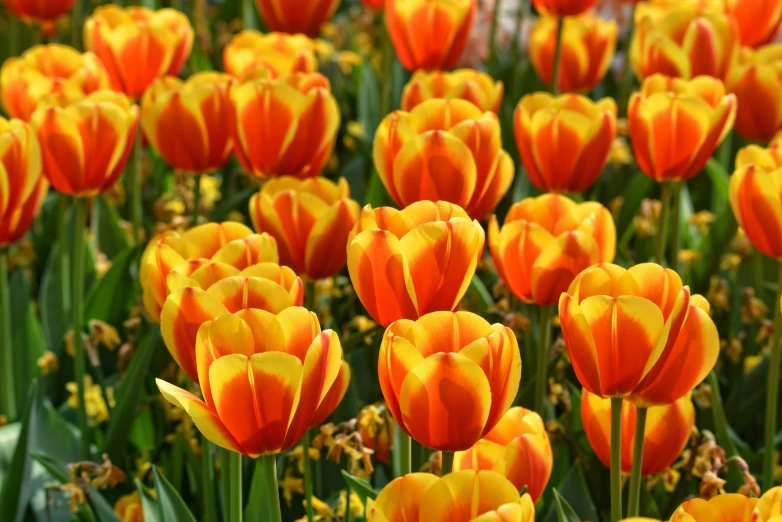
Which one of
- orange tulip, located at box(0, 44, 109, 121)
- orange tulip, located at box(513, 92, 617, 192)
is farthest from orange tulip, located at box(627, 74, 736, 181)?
orange tulip, located at box(0, 44, 109, 121)

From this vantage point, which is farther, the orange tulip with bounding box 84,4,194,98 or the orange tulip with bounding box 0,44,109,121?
the orange tulip with bounding box 84,4,194,98

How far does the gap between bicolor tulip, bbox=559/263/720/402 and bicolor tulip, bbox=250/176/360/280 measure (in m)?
0.55

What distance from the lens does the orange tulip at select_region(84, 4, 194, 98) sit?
2555 mm

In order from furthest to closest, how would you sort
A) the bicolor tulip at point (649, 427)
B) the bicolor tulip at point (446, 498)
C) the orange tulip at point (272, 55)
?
the orange tulip at point (272, 55) < the bicolor tulip at point (649, 427) < the bicolor tulip at point (446, 498)

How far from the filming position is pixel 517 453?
1302mm

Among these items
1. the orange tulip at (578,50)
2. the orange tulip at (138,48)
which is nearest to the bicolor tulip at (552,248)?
the orange tulip at (138,48)

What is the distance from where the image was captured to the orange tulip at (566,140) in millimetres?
2035

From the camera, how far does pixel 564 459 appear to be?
1.89 m

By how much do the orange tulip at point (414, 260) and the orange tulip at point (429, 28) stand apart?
1.35 metres

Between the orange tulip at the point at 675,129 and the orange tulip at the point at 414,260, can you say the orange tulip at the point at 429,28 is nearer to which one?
the orange tulip at the point at 675,129

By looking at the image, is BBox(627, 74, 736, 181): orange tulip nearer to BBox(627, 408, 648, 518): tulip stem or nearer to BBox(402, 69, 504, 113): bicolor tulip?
BBox(402, 69, 504, 113): bicolor tulip

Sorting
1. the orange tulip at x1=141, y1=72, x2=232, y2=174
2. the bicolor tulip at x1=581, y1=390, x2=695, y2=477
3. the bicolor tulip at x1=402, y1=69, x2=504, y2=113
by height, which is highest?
the bicolor tulip at x1=402, y1=69, x2=504, y2=113

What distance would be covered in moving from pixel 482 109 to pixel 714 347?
945mm

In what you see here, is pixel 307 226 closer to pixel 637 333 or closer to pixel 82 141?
pixel 82 141
